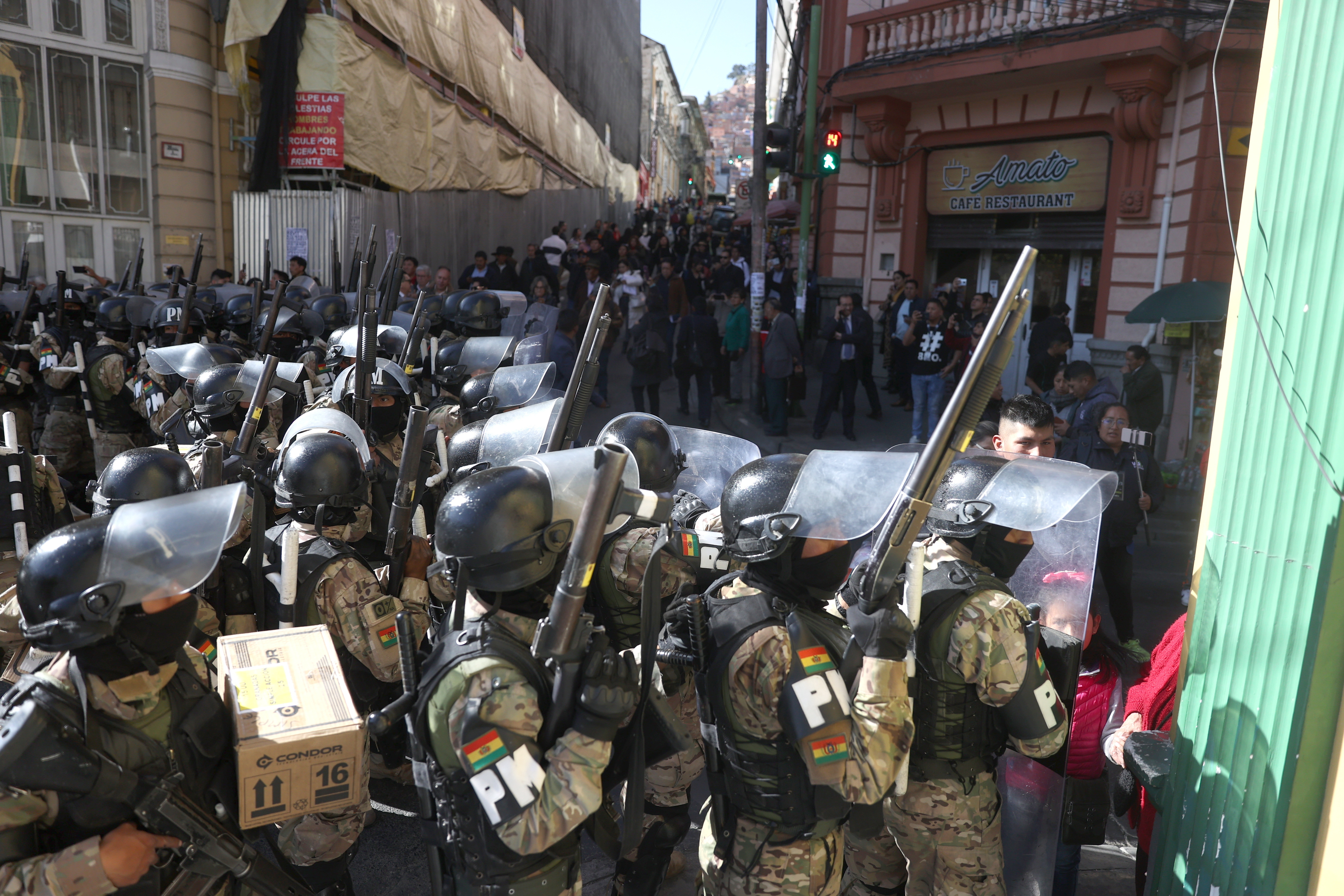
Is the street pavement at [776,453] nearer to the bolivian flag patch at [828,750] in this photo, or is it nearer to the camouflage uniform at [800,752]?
the camouflage uniform at [800,752]

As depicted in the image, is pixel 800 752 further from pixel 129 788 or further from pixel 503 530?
pixel 129 788

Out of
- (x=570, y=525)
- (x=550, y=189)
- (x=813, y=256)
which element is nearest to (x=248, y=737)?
(x=570, y=525)

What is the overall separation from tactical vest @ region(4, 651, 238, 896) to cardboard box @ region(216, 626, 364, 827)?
0.08m

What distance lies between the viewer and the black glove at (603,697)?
6.59ft

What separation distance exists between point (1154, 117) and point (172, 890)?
12.1 m

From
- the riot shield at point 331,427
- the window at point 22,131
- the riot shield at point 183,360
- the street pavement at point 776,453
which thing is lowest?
the street pavement at point 776,453

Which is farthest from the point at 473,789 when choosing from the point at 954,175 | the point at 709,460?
the point at 954,175

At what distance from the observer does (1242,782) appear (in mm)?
2307

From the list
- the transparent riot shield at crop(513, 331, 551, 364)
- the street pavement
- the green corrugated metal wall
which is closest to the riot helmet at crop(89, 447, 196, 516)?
the street pavement

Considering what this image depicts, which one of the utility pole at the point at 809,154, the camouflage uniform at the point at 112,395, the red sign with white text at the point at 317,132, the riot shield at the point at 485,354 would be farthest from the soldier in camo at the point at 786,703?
the red sign with white text at the point at 317,132

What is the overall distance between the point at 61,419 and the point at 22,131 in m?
7.76

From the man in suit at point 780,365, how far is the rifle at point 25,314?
731 cm

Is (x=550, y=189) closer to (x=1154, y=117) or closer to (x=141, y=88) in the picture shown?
(x=141, y=88)

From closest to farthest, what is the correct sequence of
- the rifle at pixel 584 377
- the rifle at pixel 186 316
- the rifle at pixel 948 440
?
1. the rifle at pixel 948 440
2. the rifle at pixel 584 377
3. the rifle at pixel 186 316
